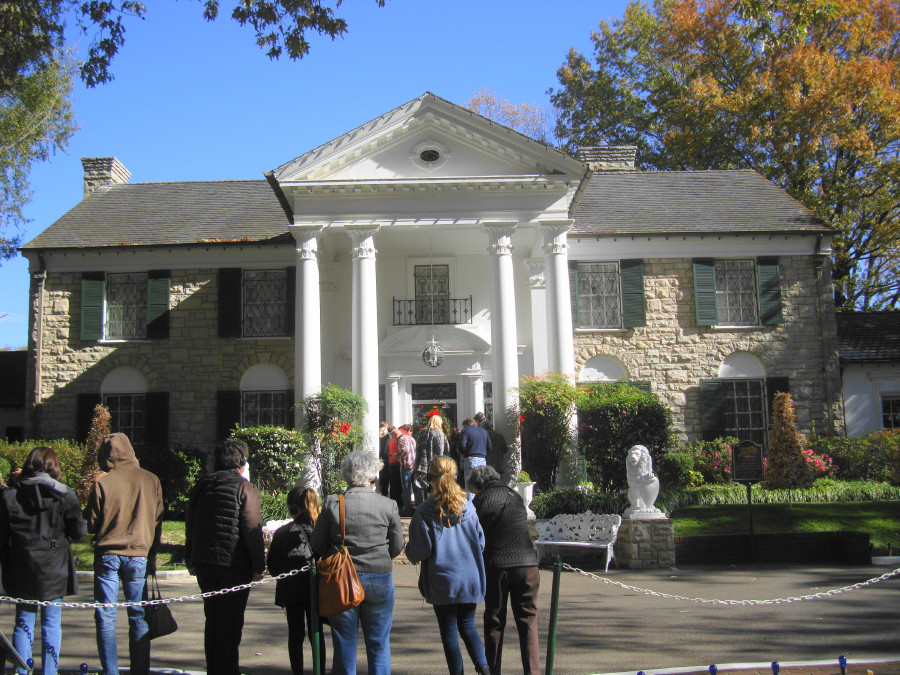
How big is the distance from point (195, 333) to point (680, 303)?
1182 centimetres

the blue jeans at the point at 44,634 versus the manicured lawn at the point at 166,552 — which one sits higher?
the blue jeans at the point at 44,634

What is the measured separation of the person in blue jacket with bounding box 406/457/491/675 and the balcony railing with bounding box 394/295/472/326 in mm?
13500

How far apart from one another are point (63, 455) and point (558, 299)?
1108cm

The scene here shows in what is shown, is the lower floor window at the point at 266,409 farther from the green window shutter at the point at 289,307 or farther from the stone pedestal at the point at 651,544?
the stone pedestal at the point at 651,544

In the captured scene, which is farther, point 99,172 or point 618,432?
point 99,172

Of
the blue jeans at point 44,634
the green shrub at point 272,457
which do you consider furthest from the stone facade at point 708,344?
the blue jeans at point 44,634

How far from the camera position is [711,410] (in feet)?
62.7

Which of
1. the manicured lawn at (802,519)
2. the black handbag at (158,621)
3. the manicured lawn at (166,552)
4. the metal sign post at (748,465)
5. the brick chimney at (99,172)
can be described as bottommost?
the manicured lawn at (166,552)

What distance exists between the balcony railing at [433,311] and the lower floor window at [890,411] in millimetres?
10487

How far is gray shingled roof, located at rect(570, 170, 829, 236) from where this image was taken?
1973 centimetres

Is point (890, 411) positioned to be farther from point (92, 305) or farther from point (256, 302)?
point (92, 305)

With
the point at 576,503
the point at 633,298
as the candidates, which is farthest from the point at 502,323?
the point at 633,298

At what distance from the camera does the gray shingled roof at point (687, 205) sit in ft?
64.7

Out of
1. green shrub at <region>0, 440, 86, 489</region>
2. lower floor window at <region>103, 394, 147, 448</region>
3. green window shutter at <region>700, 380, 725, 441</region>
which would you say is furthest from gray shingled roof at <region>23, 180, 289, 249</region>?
green window shutter at <region>700, 380, 725, 441</region>
